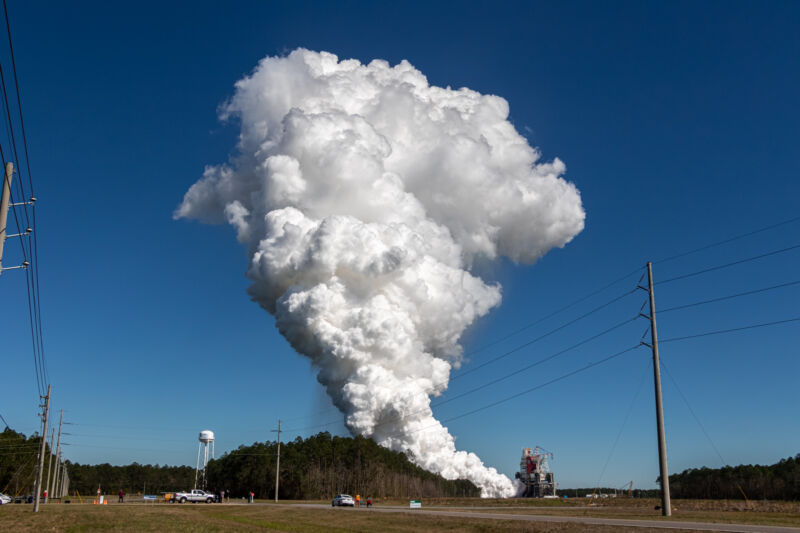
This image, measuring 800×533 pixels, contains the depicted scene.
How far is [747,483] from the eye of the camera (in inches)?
4648

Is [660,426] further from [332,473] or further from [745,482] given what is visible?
[745,482]

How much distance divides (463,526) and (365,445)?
80084mm

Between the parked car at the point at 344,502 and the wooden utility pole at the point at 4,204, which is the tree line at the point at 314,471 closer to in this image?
the parked car at the point at 344,502

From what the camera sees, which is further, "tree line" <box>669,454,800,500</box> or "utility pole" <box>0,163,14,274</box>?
"tree line" <box>669,454,800,500</box>

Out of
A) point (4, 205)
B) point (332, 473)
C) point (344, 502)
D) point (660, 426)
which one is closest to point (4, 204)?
point (4, 205)

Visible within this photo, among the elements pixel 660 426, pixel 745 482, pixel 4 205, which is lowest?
pixel 745 482

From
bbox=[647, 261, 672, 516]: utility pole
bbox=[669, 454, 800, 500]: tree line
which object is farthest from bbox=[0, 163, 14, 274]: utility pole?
bbox=[669, 454, 800, 500]: tree line

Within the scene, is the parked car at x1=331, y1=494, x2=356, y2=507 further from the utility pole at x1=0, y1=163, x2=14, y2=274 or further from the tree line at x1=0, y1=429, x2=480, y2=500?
the utility pole at x1=0, y1=163, x2=14, y2=274

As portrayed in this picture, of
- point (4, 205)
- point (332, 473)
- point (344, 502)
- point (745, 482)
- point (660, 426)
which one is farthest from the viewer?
point (745, 482)

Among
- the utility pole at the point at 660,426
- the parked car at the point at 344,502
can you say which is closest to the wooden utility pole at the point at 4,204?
the utility pole at the point at 660,426

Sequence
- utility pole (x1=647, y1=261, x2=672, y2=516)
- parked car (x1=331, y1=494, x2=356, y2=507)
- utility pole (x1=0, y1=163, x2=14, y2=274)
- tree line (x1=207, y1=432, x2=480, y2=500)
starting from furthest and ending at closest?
tree line (x1=207, y1=432, x2=480, y2=500) → parked car (x1=331, y1=494, x2=356, y2=507) → utility pole (x1=647, y1=261, x2=672, y2=516) → utility pole (x1=0, y1=163, x2=14, y2=274)

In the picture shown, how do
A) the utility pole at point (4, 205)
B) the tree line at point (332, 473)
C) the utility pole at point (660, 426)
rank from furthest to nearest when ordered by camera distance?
the tree line at point (332, 473) < the utility pole at point (660, 426) < the utility pole at point (4, 205)

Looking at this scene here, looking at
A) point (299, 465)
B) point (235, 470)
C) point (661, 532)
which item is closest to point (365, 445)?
point (299, 465)

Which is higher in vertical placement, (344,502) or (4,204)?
(4,204)
